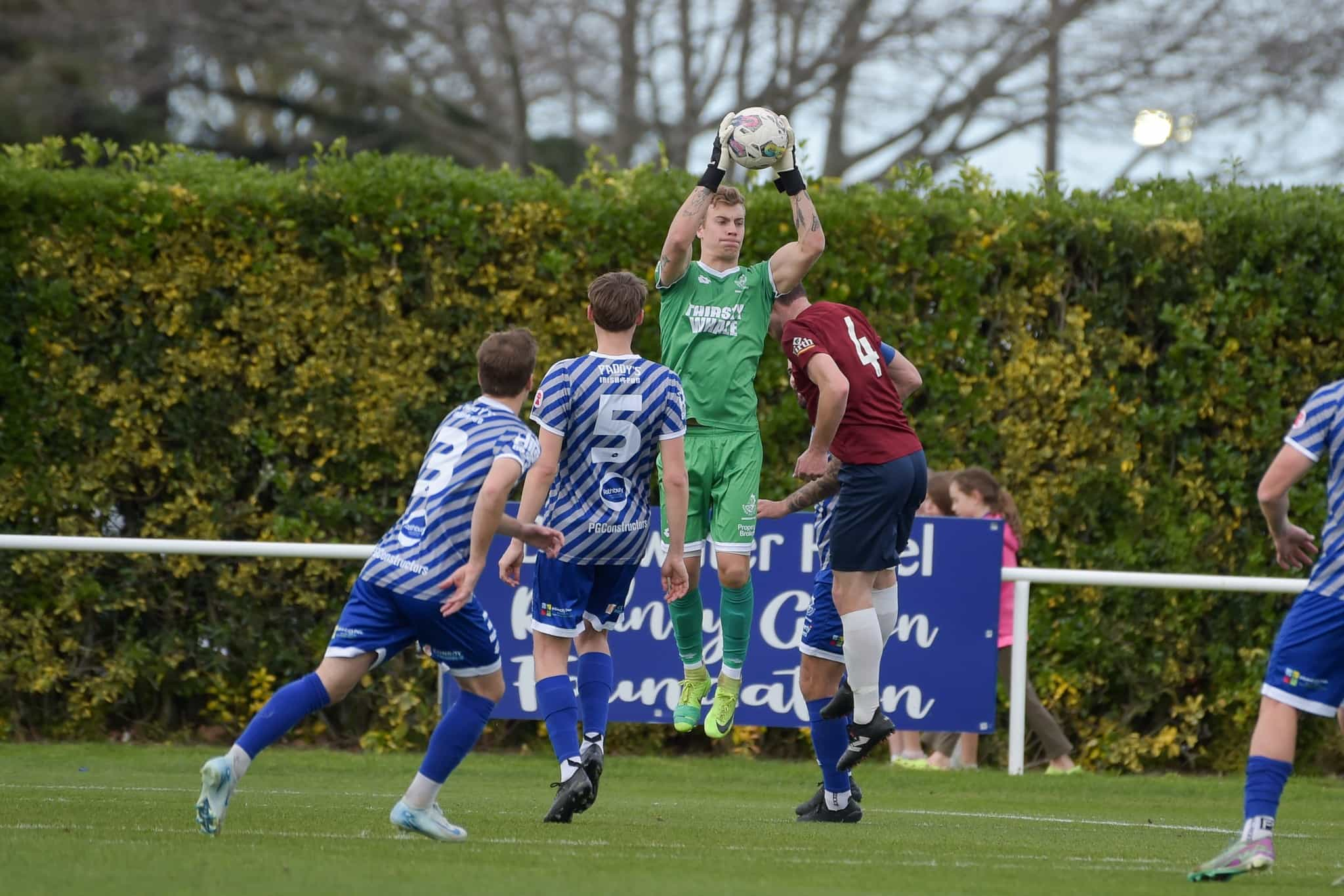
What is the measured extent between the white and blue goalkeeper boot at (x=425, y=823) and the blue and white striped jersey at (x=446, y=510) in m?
0.81

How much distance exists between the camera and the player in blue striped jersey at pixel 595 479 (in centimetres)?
629

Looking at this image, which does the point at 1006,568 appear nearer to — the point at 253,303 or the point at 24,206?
the point at 253,303

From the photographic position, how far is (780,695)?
9688 mm

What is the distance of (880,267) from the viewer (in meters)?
9.96

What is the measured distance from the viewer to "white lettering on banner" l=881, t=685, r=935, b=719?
31.7 ft

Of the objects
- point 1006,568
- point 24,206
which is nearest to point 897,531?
point 1006,568

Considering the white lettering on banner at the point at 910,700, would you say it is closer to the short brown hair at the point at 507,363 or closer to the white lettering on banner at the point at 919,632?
the white lettering on banner at the point at 919,632

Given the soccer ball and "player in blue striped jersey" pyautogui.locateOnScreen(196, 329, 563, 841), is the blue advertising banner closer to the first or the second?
the soccer ball

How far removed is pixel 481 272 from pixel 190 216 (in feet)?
5.76

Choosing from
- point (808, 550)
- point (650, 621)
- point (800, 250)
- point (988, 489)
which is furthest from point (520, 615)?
point (800, 250)

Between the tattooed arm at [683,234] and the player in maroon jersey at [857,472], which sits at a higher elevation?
the tattooed arm at [683,234]

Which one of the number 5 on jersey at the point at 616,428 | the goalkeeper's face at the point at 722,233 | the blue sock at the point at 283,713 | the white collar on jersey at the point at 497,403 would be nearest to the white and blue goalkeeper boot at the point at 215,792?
the blue sock at the point at 283,713

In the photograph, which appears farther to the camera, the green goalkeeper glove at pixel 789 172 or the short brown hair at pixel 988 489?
the short brown hair at pixel 988 489

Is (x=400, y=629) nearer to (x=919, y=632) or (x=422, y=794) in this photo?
(x=422, y=794)
